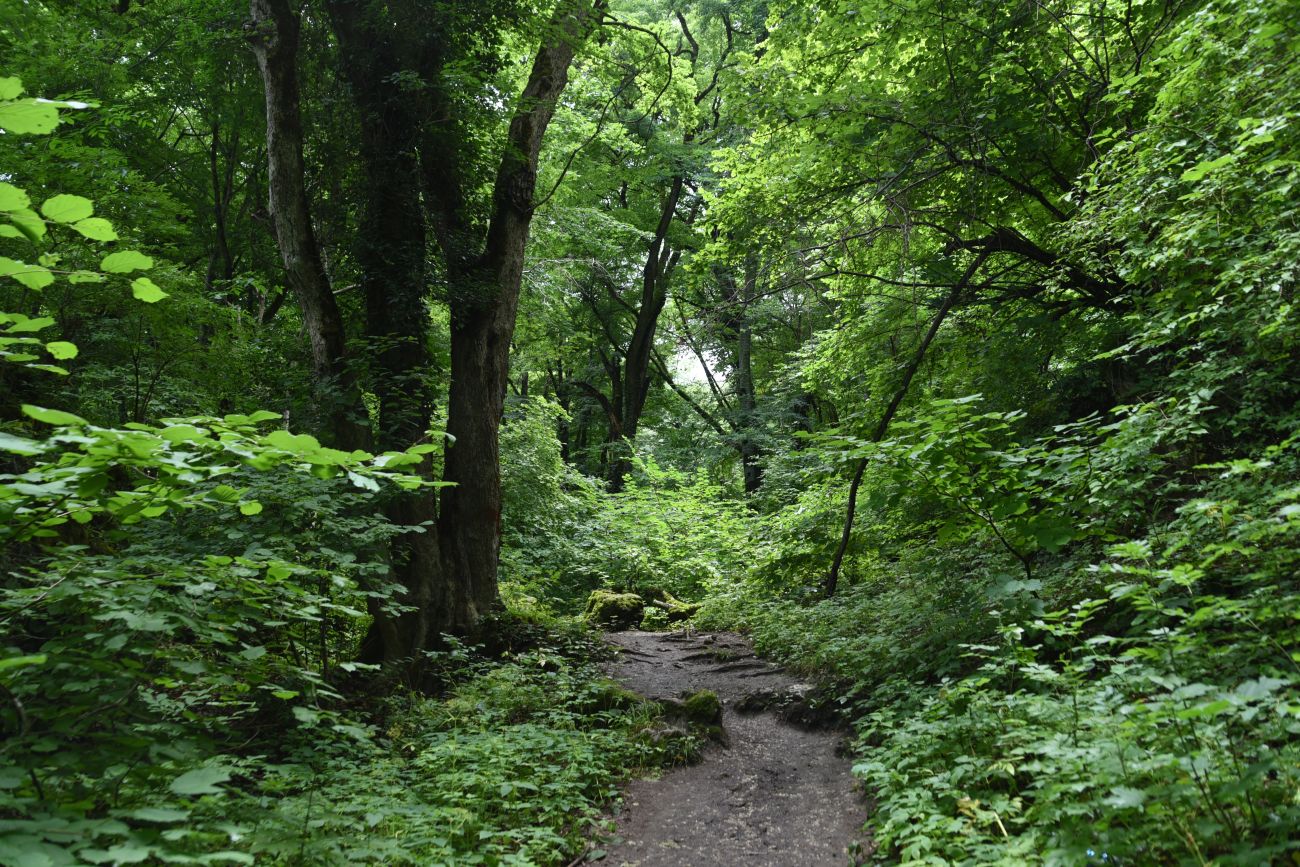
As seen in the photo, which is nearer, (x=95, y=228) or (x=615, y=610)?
(x=95, y=228)

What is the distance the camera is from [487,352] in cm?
834

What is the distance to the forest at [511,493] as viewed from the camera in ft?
7.55

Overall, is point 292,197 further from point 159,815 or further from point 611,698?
point 159,815

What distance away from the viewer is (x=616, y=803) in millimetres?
4672

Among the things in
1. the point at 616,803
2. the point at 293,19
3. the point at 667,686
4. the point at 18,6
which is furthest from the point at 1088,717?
the point at 18,6

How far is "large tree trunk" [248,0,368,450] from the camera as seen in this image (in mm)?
6715

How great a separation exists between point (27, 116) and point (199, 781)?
68.8 inches

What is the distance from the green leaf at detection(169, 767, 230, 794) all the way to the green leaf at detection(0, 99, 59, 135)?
5.49 ft

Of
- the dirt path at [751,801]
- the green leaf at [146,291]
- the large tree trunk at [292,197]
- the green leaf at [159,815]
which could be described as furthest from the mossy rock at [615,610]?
the green leaf at [146,291]

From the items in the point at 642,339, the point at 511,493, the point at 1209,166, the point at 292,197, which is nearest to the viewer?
the point at 1209,166

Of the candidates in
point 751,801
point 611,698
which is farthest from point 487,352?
point 751,801

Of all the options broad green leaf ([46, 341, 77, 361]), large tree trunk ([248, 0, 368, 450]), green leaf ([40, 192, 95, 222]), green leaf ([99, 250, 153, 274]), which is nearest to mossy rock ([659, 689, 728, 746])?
large tree trunk ([248, 0, 368, 450])

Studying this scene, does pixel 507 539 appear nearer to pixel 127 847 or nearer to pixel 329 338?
pixel 329 338

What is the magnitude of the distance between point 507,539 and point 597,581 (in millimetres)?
1817
